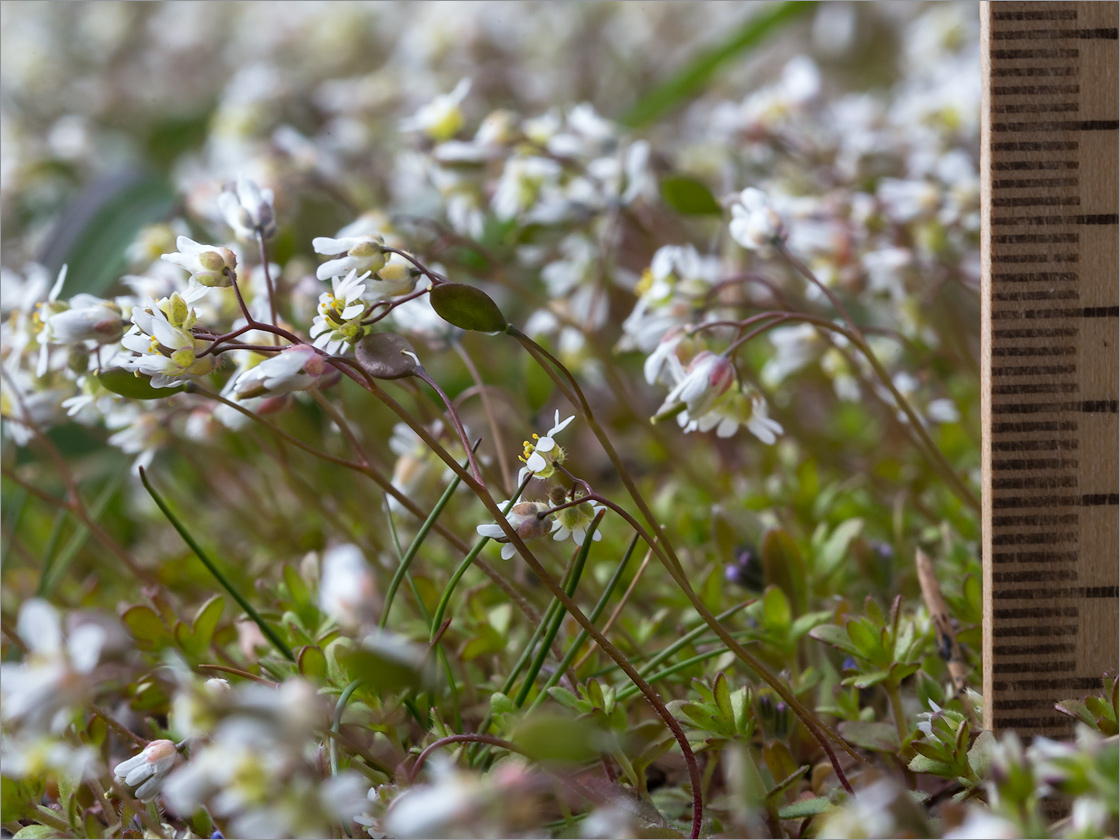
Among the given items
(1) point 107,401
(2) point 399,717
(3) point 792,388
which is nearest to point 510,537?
(2) point 399,717

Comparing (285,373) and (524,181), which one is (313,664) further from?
(524,181)

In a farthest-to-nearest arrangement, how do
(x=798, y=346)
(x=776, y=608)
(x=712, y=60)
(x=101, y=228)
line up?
(x=712, y=60), (x=101, y=228), (x=798, y=346), (x=776, y=608)

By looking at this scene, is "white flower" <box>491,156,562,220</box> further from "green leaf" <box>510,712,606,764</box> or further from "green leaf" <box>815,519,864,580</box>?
"green leaf" <box>510,712,606,764</box>

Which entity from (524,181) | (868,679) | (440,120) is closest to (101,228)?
(440,120)

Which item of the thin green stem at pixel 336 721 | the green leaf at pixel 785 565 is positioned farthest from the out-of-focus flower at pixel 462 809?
the green leaf at pixel 785 565

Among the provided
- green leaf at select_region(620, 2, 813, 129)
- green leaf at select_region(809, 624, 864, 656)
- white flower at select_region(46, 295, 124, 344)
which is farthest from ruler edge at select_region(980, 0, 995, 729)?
green leaf at select_region(620, 2, 813, 129)

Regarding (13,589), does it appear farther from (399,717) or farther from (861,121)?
(861,121)
